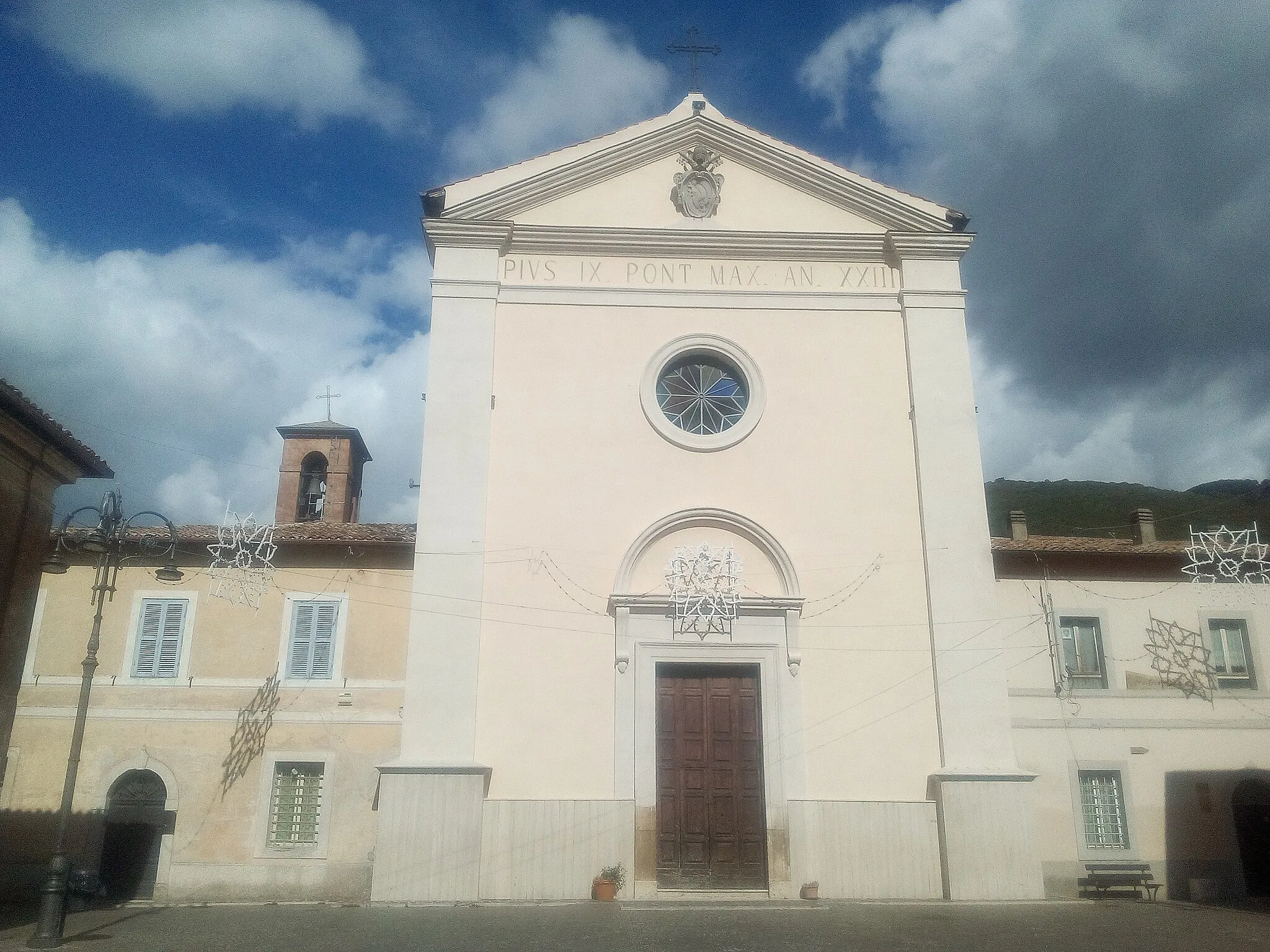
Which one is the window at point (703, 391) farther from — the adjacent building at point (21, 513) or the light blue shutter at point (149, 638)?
the adjacent building at point (21, 513)

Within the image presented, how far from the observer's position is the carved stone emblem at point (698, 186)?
1502cm

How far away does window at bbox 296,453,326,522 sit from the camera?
1966cm

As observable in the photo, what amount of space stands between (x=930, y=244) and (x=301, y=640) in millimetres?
10799

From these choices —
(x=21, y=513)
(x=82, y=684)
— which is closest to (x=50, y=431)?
(x=21, y=513)

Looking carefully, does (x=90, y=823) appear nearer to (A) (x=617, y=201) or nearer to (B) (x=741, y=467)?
(B) (x=741, y=467)

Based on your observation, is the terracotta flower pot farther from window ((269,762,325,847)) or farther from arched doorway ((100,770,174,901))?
arched doorway ((100,770,174,901))

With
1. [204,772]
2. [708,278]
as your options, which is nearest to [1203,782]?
[708,278]

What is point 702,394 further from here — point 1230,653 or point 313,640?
point 1230,653

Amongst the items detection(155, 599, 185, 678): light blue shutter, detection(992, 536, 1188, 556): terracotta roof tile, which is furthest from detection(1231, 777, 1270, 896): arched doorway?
detection(155, 599, 185, 678): light blue shutter

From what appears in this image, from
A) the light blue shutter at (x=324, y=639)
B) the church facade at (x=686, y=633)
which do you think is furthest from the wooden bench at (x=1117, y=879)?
the light blue shutter at (x=324, y=639)

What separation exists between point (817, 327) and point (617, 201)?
11.8 ft

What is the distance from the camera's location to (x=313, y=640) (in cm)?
1376

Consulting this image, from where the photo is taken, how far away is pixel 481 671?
12.8 meters

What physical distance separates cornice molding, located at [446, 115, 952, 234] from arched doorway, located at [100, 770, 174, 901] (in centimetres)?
916
